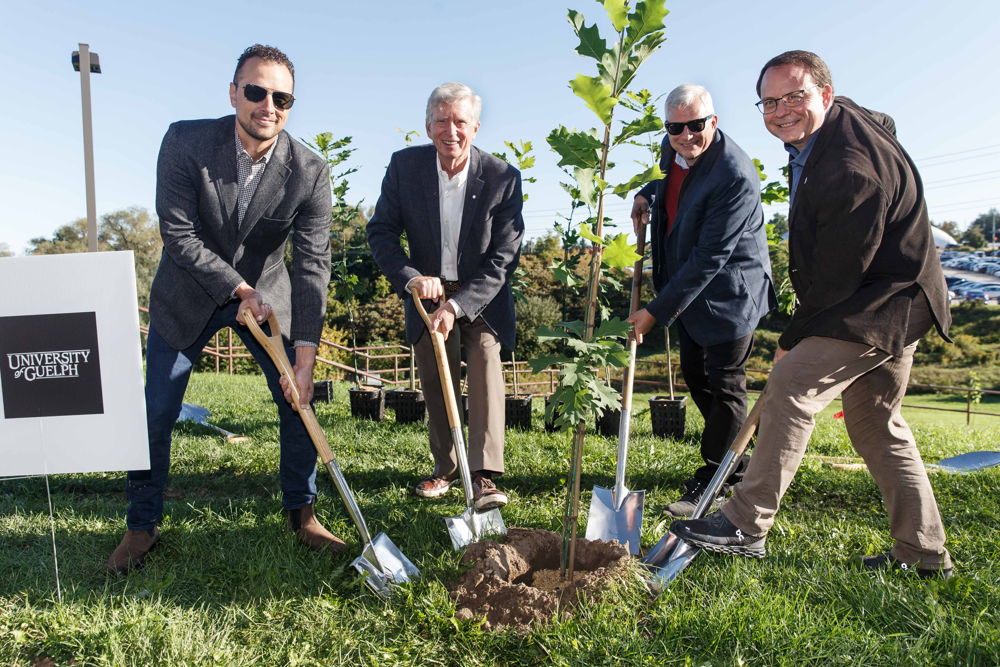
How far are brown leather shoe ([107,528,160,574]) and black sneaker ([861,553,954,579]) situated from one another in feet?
9.54

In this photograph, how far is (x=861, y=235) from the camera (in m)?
2.37

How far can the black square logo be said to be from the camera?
259 centimetres

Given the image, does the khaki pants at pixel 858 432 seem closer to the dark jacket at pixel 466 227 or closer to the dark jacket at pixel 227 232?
the dark jacket at pixel 466 227

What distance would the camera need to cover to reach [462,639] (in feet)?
7.24

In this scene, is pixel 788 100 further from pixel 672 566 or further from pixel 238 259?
pixel 238 259

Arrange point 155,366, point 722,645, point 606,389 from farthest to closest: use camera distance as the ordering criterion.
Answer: point 155,366
point 606,389
point 722,645

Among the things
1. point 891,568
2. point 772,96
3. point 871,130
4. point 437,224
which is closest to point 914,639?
point 891,568

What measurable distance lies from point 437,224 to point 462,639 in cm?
216

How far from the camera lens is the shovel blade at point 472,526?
9.55 feet

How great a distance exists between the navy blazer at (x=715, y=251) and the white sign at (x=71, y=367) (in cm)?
220

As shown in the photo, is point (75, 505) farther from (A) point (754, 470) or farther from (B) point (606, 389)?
(A) point (754, 470)

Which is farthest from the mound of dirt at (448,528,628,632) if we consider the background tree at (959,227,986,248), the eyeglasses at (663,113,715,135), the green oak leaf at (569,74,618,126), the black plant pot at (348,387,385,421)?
the background tree at (959,227,986,248)

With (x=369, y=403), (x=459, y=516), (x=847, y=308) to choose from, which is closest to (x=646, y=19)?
(x=847, y=308)

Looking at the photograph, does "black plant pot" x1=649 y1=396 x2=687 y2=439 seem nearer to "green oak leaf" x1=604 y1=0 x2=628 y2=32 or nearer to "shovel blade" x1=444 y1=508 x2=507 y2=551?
"shovel blade" x1=444 y1=508 x2=507 y2=551
